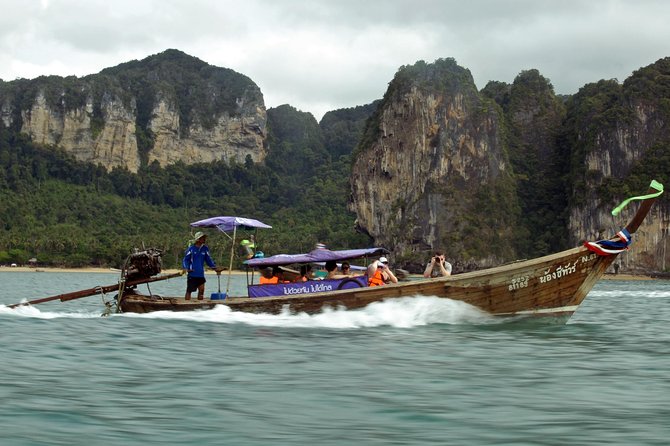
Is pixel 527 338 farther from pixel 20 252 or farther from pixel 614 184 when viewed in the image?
pixel 614 184

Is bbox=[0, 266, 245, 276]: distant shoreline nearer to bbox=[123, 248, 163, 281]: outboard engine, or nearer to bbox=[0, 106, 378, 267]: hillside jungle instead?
bbox=[0, 106, 378, 267]: hillside jungle

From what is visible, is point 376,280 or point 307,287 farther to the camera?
point 307,287

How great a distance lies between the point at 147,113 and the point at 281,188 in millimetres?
28415

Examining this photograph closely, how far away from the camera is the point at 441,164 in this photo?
97.4 m

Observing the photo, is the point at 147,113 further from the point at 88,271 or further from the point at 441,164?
the point at 88,271

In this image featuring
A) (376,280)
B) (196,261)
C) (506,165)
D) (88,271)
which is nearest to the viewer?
(376,280)

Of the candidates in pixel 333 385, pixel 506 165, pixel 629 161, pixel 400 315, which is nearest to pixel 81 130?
pixel 506 165

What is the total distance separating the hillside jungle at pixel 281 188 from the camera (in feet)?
285

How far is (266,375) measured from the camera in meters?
7.94

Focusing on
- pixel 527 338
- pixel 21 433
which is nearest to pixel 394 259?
pixel 527 338

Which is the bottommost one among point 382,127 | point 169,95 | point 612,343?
point 612,343

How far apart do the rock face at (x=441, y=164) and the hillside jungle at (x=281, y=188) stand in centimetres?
348

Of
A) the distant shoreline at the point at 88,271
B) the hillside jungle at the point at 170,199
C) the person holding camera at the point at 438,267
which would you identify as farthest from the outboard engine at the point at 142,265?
the distant shoreline at the point at 88,271

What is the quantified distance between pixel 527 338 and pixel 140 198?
408 feet
